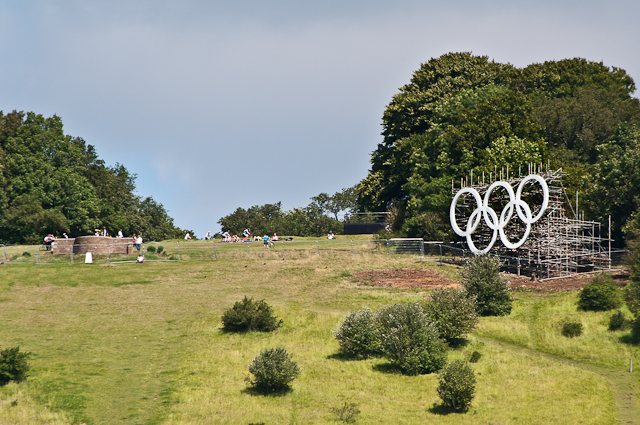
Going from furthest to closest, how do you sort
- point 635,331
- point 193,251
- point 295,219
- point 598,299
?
point 295,219, point 193,251, point 598,299, point 635,331

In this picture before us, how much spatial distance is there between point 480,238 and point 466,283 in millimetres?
15944

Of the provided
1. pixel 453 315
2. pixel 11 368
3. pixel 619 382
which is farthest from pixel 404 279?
pixel 11 368

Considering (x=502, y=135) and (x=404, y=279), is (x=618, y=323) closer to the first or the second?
(x=404, y=279)

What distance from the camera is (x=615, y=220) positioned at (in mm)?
56000

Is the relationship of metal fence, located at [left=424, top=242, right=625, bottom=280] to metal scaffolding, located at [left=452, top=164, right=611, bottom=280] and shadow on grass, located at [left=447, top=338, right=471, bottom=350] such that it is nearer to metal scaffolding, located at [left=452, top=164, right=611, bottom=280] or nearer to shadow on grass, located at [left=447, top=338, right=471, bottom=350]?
metal scaffolding, located at [left=452, top=164, right=611, bottom=280]

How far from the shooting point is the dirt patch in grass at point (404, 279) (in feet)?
150

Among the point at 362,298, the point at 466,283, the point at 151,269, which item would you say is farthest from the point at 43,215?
the point at 466,283

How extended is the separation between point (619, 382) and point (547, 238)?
20.6 m

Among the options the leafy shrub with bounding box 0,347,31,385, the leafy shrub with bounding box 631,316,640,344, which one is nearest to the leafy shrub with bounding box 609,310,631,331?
the leafy shrub with bounding box 631,316,640,344

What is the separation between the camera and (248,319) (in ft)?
116

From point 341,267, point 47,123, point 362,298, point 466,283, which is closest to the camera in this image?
point 466,283

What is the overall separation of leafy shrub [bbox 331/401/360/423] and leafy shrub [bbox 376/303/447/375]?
202 inches

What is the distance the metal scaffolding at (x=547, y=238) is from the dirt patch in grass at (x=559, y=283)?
91 centimetres

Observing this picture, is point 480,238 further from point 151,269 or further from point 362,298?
point 151,269
